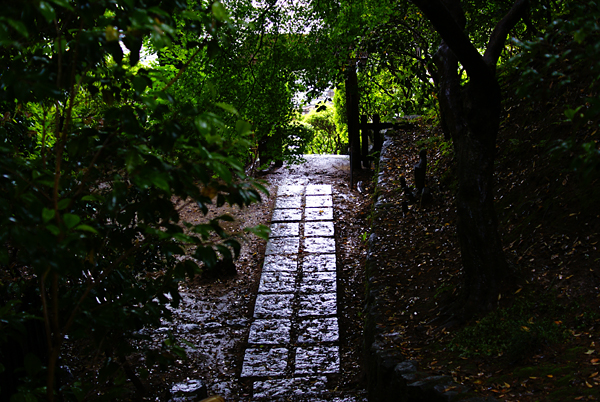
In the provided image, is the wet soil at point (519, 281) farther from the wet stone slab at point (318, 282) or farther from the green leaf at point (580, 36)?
the wet stone slab at point (318, 282)

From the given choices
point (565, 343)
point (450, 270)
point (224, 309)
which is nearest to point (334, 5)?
point (450, 270)

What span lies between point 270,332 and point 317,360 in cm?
75

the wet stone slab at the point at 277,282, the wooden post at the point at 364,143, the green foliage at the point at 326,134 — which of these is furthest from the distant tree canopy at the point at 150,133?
the green foliage at the point at 326,134

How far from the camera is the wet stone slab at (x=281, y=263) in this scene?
6.94 metres

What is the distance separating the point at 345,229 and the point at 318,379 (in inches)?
140

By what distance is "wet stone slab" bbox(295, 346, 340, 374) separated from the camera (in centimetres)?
491

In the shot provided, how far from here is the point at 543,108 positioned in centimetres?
600

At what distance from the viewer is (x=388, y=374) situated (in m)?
3.71

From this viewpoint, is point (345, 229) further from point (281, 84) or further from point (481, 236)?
point (481, 236)

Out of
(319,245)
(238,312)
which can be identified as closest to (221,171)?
(238,312)

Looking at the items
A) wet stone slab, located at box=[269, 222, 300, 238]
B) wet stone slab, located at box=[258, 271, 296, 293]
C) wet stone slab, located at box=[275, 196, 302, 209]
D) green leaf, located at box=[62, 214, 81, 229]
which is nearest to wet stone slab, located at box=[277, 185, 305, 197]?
wet stone slab, located at box=[275, 196, 302, 209]

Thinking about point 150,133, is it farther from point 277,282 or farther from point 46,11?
point 277,282

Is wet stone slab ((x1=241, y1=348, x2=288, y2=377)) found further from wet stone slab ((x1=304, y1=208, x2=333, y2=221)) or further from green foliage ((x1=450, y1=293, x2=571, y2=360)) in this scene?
wet stone slab ((x1=304, y1=208, x2=333, y2=221))

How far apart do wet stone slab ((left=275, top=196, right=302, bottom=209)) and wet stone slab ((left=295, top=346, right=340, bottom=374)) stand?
4.02 meters
